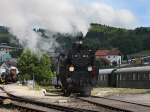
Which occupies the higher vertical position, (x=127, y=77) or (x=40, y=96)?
(x=127, y=77)

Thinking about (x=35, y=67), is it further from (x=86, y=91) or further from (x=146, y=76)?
(x=86, y=91)

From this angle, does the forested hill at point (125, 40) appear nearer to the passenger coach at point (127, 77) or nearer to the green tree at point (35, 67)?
the green tree at point (35, 67)

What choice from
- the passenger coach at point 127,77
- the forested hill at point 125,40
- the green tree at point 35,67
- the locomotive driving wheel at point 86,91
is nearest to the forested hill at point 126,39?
the forested hill at point 125,40

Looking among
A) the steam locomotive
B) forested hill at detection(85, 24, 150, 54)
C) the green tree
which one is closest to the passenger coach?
the steam locomotive

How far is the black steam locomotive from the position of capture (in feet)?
85.8

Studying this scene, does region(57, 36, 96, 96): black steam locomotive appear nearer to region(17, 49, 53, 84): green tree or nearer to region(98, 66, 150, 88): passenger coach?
region(98, 66, 150, 88): passenger coach

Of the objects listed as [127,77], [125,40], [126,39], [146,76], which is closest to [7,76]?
[127,77]

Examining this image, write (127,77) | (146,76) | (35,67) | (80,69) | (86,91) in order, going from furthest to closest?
(35,67) < (127,77) < (146,76) < (80,69) < (86,91)

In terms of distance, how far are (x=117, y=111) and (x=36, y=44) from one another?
1854 centimetres

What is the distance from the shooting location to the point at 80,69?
86.9 ft

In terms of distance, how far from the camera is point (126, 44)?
5901 inches

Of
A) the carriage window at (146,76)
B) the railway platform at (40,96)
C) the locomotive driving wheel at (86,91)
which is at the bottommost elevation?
the railway platform at (40,96)

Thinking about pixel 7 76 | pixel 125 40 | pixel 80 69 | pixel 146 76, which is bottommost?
pixel 7 76

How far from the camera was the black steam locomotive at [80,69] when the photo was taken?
26.2 meters
